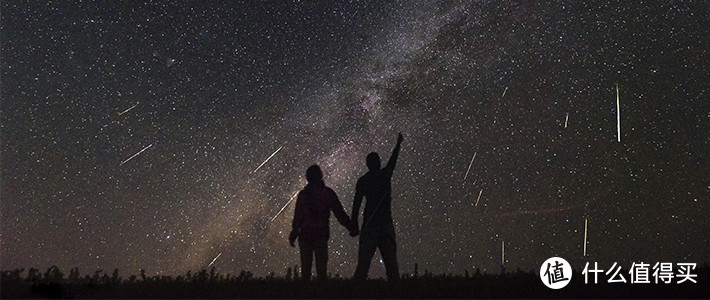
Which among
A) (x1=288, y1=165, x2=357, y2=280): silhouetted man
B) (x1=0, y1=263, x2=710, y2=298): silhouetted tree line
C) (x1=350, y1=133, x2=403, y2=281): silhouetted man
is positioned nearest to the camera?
(x1=0, y1=263, x2=710, y2=298): silhouetted tree line

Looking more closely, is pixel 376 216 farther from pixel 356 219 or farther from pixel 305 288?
pixel 305 288

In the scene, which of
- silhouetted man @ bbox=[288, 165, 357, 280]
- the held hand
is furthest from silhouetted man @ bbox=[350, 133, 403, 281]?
the held hand

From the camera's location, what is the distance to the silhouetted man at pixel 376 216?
295 inches

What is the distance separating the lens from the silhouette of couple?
7.40m

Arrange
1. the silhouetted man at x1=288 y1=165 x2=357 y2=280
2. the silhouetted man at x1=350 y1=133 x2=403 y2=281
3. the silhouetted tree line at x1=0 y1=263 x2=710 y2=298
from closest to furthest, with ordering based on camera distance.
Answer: the silhouetted tree line at x1=0 y1=263 x2=710 y2=298
the silhouetted man at x1=288 y1=165 x2=357 y2=280
the silhouetted man at x1=350 y1=133 x2=403 y2=281

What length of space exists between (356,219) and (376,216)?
0.27 metres

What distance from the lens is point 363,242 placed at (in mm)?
7574

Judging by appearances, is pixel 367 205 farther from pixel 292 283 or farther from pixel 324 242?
pixel 292 283

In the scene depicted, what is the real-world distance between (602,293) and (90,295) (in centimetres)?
529

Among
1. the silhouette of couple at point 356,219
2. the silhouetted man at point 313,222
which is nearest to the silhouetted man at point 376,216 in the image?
the silhouette of couple at point 356,219

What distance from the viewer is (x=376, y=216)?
24.7 ft

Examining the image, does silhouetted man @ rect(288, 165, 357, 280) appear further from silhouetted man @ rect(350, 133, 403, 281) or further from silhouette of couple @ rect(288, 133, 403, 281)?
silhouetted man @ rect(350, 133, 403, 281)

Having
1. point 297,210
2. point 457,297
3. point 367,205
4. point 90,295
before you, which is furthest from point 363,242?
point 90,295

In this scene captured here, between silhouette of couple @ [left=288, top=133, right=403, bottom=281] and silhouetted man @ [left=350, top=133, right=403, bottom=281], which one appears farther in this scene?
silhouetted man @ [left=350, top=133, right=403, bottom=281]
